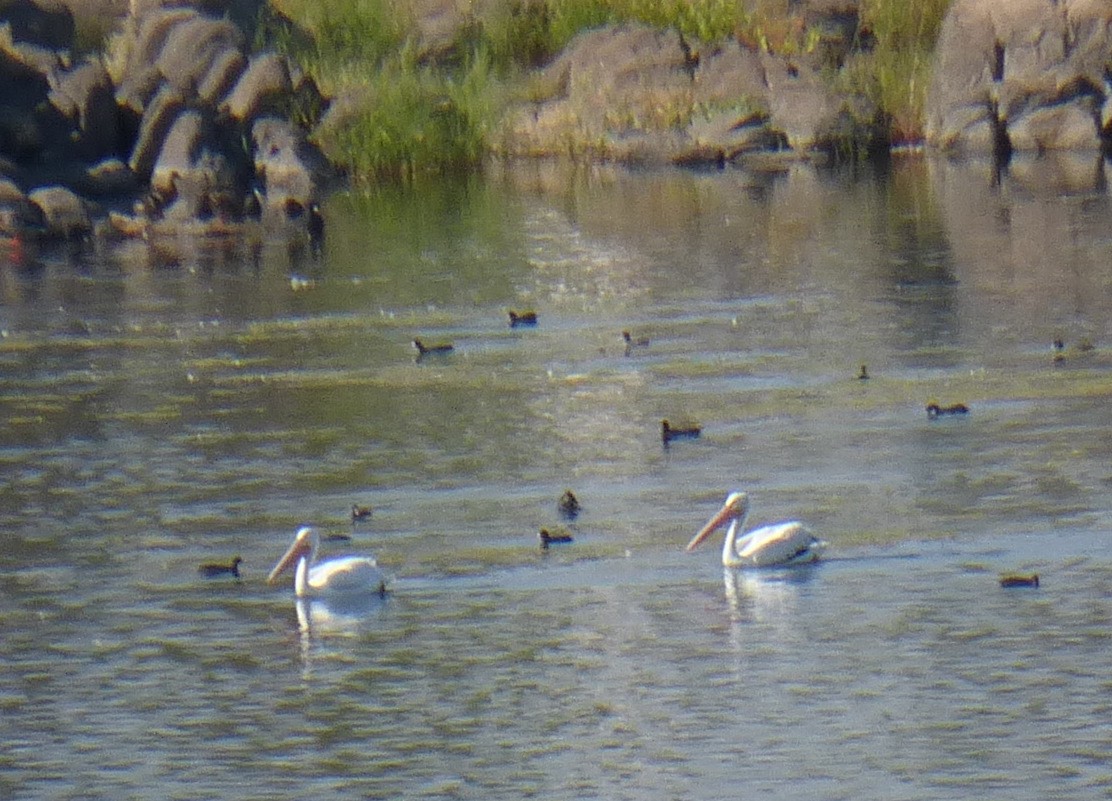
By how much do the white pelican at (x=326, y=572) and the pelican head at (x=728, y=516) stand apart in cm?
185

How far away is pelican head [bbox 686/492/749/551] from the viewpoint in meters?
15.4

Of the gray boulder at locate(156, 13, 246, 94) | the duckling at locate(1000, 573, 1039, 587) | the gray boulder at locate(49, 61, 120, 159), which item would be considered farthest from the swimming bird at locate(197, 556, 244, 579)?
the gray boulder at locate(156, 13, 246, 94)

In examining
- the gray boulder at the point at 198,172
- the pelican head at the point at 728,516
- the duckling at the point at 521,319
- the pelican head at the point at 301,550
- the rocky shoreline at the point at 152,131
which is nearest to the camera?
the pelican head at the point at 301,550

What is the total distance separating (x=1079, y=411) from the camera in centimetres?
1959

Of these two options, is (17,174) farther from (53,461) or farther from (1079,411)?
(1079,411)

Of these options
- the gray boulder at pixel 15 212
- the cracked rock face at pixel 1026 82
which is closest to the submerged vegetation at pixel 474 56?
the cracked rock face at pixel 1026 82

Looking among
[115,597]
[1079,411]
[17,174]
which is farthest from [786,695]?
[17,174]

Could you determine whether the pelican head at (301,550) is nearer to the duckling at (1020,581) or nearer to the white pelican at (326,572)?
the white pelican at (326,572)

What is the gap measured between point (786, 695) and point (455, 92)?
1501 inches

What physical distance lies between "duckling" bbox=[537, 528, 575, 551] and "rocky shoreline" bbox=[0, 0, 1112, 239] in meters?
23.4

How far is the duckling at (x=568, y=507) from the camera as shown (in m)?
16.6

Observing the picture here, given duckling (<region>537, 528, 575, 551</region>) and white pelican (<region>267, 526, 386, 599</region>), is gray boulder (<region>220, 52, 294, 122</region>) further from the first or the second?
white pelican (<region>267, 526, 386, 599</region>)

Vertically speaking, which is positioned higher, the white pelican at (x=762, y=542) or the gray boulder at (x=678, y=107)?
the gray boulder at (x=678, y=107)

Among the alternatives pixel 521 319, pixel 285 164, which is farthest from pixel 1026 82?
pixel 521 319
